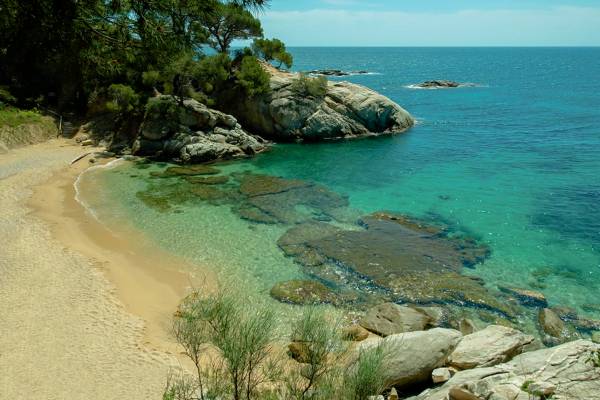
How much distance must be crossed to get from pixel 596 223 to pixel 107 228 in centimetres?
2708

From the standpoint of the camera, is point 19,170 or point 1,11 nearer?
point 1,11

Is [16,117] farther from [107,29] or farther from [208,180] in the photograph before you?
[107,29]

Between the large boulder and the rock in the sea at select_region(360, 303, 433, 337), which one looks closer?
the rock in the sea at select_region(360, 303, 433, 337)

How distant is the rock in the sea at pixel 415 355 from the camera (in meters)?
11.5

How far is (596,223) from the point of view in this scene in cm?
2492

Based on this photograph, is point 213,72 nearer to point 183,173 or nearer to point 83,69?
point 183,173

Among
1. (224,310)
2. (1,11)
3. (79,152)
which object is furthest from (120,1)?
(79,152)

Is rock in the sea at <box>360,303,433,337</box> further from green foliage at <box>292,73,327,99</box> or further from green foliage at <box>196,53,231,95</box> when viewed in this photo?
green foliage at <box>292,73,327,99</box>

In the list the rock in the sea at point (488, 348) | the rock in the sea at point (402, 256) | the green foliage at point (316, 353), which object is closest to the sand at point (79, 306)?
the green foliage at point (316, 353)

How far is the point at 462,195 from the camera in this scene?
30.4 metres

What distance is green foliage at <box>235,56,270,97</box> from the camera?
44.1 meters

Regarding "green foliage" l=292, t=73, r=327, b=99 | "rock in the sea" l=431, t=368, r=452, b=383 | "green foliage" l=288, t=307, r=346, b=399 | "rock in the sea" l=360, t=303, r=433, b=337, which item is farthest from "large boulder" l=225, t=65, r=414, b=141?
"green foliage" l=288, t=307, r=346, b=399

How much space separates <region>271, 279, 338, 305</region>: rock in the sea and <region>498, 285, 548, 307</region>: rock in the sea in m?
7.17

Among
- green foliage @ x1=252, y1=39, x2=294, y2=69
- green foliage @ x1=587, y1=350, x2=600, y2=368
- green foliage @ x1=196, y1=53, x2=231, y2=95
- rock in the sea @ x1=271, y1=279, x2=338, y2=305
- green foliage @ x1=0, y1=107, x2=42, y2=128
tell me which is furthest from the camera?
green foliage @ x1=252, y1=39, x2=294, y2=69
